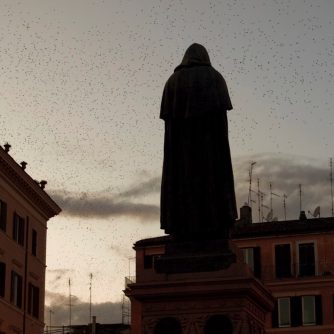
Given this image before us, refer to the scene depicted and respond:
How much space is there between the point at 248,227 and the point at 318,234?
5841 millimetres

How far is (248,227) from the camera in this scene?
7981 centimetres

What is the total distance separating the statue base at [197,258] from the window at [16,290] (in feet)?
134

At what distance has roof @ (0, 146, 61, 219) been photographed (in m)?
60.8

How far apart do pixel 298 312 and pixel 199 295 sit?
53.9 meters

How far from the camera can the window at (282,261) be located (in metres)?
76.2

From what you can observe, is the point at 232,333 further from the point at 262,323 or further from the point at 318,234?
the point at 318,234

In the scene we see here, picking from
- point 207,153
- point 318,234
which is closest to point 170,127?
point 207,153

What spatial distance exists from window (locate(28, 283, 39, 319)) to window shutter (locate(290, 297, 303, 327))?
1803cm

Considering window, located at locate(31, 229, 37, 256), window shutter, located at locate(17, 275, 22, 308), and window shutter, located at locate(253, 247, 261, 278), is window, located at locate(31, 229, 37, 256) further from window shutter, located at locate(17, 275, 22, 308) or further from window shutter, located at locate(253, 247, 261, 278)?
window shutter, located at locate(253, 247, 261, 278)

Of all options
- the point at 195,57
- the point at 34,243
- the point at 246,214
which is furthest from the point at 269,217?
the point at 195,57

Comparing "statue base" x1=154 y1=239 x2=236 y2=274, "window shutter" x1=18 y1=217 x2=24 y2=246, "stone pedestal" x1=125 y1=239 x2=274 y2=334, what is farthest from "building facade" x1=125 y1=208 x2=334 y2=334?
"stone pedestal" x1=125 y1=239 x2=274 y2=334

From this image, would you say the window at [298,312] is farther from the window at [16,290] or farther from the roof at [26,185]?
the window at [16,290]

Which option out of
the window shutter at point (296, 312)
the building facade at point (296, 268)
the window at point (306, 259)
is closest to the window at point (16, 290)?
the building facade at point (296, 268)

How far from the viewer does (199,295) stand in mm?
21391
